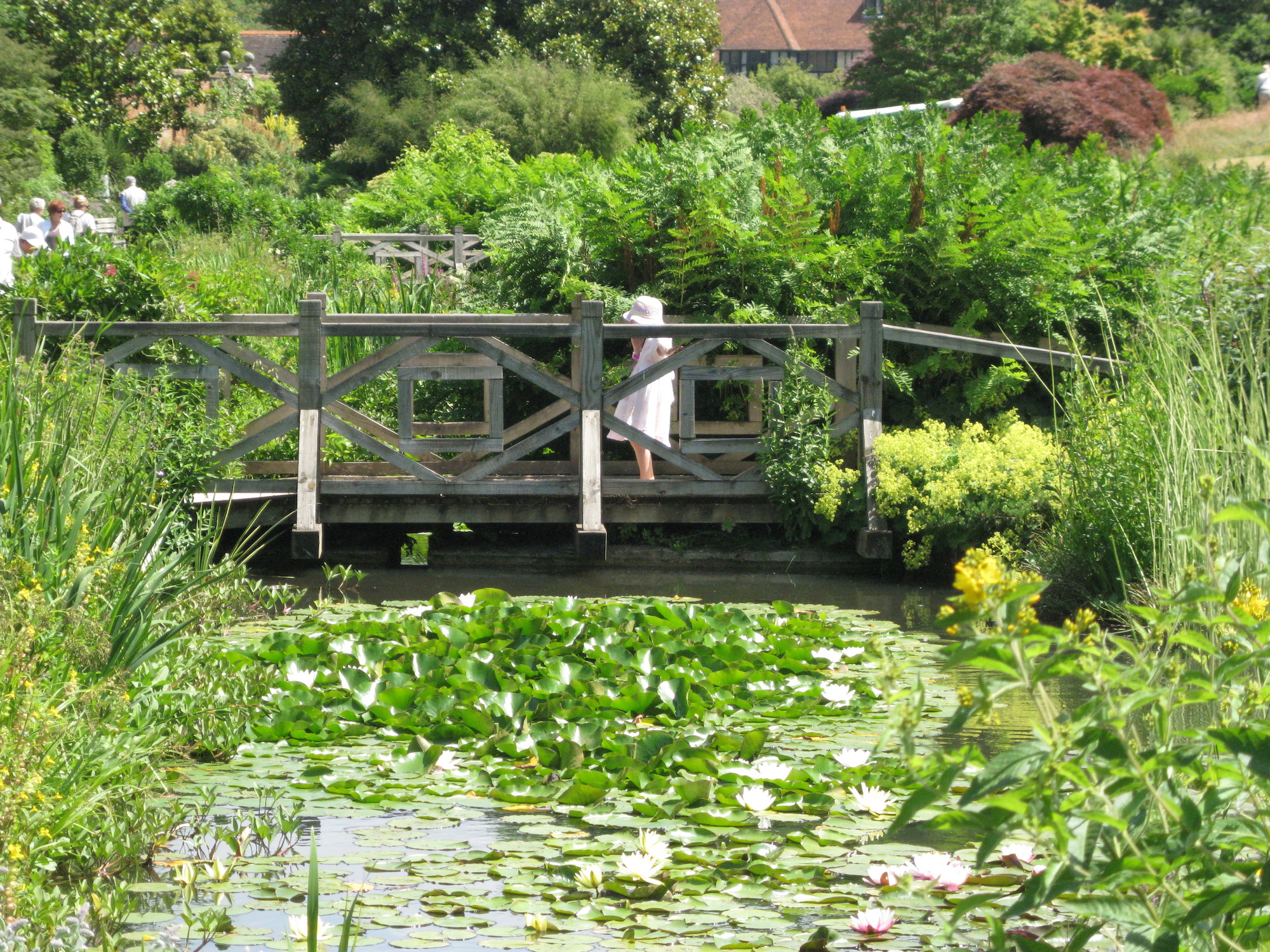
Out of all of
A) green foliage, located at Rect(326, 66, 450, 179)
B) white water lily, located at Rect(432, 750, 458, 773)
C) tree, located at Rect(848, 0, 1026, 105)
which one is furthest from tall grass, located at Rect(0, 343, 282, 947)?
tree, located at Rect(848, 0, 1026, 105)

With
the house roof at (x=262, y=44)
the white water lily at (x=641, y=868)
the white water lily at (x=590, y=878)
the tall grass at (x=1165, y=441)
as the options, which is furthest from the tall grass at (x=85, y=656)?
the house roof at (x=262, y=44)

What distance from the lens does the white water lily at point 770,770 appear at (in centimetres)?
430

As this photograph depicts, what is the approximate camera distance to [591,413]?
28.6 feet

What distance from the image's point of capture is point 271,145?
A: 172 ft

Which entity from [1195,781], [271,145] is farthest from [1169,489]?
[271,145]

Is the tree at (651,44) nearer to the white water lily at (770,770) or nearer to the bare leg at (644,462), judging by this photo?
the bare leg at (644,462)

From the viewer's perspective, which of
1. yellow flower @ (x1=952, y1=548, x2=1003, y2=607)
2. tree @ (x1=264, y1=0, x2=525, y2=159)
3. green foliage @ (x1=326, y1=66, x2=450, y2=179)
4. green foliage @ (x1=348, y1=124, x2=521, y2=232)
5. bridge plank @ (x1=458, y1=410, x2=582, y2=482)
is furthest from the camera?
tree @ (x1=264, y1=0, x2=525, y2=159)

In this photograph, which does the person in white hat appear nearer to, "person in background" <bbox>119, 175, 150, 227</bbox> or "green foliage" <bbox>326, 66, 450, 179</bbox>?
"person in background" <bbox>119, 175, 150, 227</bbox>

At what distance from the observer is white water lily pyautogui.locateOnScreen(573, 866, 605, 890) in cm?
344

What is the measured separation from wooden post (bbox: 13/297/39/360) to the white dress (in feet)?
12.1

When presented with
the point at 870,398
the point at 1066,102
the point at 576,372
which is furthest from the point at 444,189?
the point at 1066,102

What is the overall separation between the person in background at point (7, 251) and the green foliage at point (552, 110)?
10.5 metres

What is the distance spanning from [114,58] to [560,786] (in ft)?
128

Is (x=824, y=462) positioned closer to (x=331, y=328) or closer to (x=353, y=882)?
(x=331, y=328)
